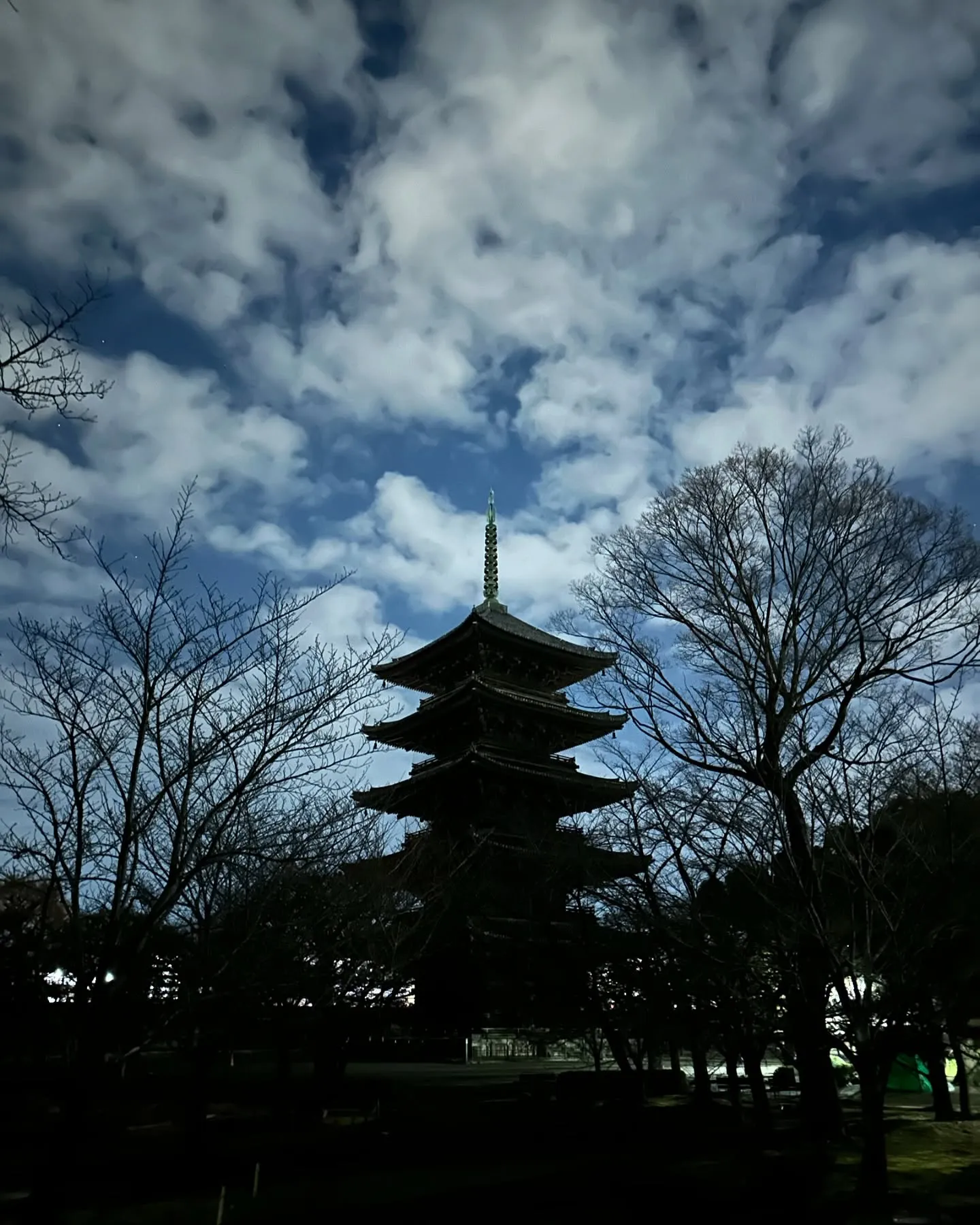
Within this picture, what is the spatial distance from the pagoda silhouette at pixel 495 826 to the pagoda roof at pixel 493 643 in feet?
0.20

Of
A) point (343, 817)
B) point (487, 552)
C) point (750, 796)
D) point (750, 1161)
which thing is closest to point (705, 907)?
point (750, 796)

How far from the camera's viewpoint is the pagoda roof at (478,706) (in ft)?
92.9

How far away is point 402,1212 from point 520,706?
2027cm

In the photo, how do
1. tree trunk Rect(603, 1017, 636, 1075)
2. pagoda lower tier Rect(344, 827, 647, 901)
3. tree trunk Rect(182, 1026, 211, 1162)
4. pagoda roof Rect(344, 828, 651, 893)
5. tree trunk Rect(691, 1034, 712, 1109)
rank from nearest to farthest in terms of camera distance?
tree trunk Rect(182, 1026, 211, 1162), pagoda roof Rect(344, 828, 651, 893), tree trunk Rect(603, 1017, 636, 1075), pagoda lower tier Rect(344, 827, 647, 901), tree trunk Rect(691, 1034, 712, 1109)

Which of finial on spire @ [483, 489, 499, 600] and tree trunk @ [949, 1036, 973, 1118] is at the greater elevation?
finial on spire @ [483, 489, 499, 600]

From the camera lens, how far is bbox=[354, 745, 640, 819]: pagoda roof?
27.3 meters

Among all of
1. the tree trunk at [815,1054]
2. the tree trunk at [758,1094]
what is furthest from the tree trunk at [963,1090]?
the tree trunk at [758,1094]

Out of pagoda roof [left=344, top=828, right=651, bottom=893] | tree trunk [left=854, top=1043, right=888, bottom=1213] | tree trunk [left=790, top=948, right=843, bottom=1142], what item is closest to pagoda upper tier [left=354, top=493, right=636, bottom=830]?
pagoda roof [left=344, top=828, right=651, bottom=893]

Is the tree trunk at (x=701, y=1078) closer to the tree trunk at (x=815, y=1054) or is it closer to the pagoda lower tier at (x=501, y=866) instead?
the tree trunk at (x=815, y=1054)

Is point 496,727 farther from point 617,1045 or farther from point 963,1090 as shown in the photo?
point 963,1090

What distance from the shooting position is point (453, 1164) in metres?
12.2

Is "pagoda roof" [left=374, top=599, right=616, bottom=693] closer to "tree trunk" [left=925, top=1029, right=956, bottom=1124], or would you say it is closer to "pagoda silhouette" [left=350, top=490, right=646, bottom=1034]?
"pagoda silhouette" [left=350, top=490, right=646, bottom=1034]

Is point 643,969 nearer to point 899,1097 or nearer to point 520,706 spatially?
point 899,1097

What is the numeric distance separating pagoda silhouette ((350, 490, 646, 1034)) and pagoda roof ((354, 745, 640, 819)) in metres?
0.05
